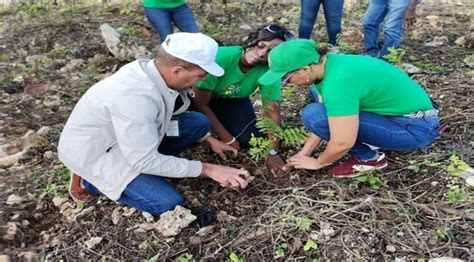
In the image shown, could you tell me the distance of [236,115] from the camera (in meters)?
3.59

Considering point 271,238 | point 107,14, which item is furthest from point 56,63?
point 271,238

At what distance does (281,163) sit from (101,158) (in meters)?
1.15

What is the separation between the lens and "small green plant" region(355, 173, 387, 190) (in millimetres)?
2816

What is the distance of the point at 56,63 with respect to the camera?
5.47 m

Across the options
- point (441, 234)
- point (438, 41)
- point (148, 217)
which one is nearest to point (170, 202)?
point (148, 217)

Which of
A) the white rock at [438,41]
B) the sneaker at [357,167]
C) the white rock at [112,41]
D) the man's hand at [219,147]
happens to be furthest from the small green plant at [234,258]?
the white rock at [438,41]

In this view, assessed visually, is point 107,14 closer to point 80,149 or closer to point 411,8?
point 411,8

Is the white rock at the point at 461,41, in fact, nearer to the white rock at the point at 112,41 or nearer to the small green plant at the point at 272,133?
the small green plant at the point at 272,133

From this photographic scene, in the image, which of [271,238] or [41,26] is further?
[41,26]

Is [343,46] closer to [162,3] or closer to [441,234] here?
[162,3]

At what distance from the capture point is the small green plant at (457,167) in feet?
8.86

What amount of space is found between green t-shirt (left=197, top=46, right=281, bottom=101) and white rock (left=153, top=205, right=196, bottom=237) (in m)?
0.90

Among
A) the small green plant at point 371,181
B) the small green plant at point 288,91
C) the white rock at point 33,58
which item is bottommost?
the white rock at point 33,58

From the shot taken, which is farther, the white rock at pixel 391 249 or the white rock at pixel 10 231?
the white rock at pixel 10 231
